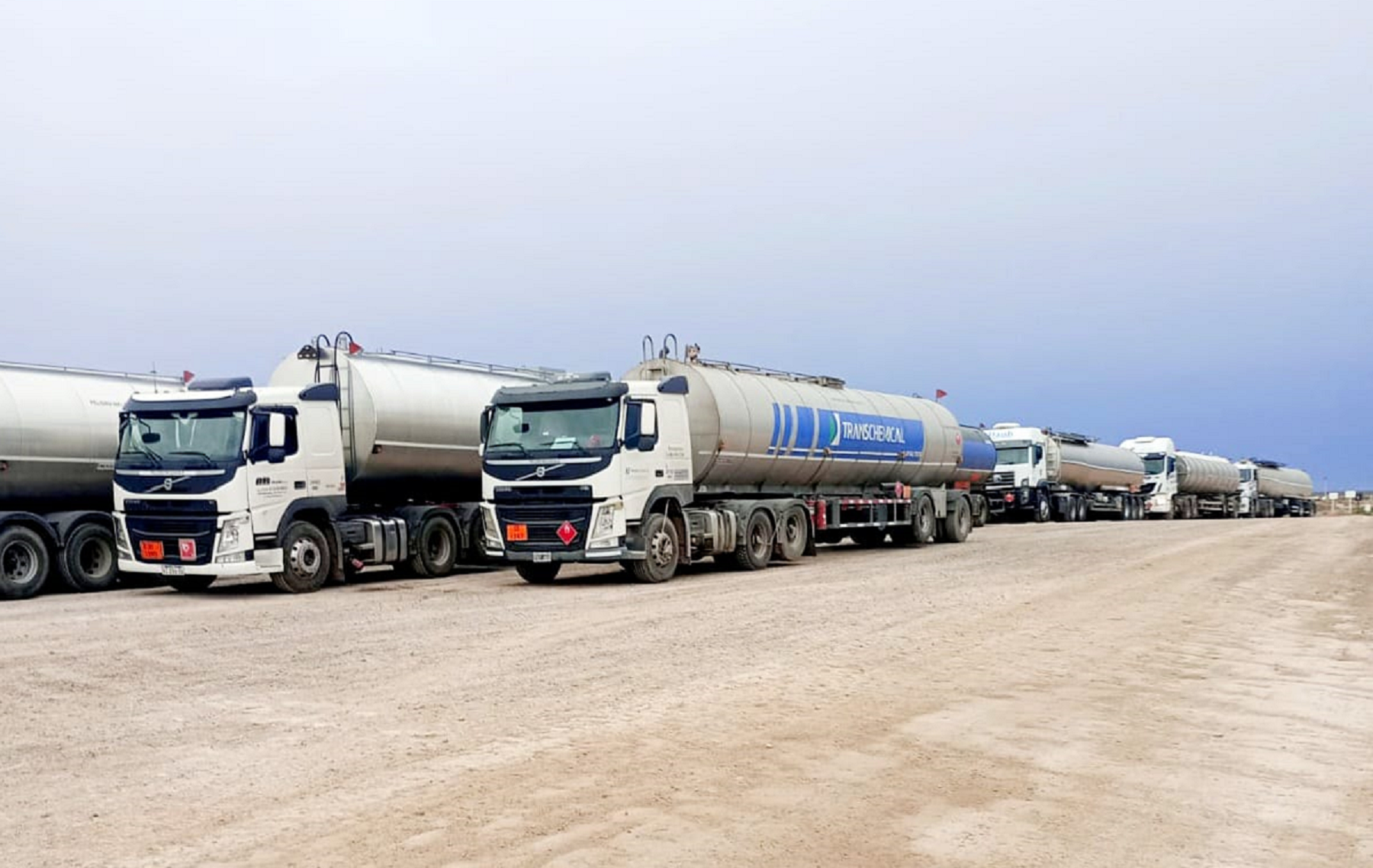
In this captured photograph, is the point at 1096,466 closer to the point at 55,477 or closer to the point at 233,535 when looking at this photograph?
the point at 233,535

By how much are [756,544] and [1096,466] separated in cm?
3332

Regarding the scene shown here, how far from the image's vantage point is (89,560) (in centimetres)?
2014

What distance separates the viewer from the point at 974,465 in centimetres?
3547

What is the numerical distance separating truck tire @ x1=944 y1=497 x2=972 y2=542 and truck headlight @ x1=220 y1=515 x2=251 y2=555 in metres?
18.5

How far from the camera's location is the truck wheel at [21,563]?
18.7 metres

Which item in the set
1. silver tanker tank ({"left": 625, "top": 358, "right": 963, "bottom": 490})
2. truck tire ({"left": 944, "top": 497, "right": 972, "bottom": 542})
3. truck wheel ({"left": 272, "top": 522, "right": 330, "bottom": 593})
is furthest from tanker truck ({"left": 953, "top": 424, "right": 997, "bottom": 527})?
truck wheel ({"left": 272, "top": 522, "right": 330, "bottom": 593})

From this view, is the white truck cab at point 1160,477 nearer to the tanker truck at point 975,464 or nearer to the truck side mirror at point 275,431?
the tanker truck at point 975,464

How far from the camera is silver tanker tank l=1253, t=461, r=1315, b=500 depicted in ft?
266

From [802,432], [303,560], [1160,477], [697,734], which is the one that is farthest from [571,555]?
[1160,477]

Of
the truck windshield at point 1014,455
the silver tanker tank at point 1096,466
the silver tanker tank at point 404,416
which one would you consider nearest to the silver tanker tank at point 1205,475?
the silver tanker tank at point 1096,466

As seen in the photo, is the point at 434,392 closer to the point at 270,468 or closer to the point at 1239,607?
the point at 270,468

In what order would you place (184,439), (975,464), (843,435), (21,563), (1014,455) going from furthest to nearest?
(1014,455) → (975,464) → (843,435) → (21,563) → (184,439)

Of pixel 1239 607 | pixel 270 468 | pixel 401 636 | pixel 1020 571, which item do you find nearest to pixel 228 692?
pixel 401 636

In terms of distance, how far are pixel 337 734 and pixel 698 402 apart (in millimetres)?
13984
